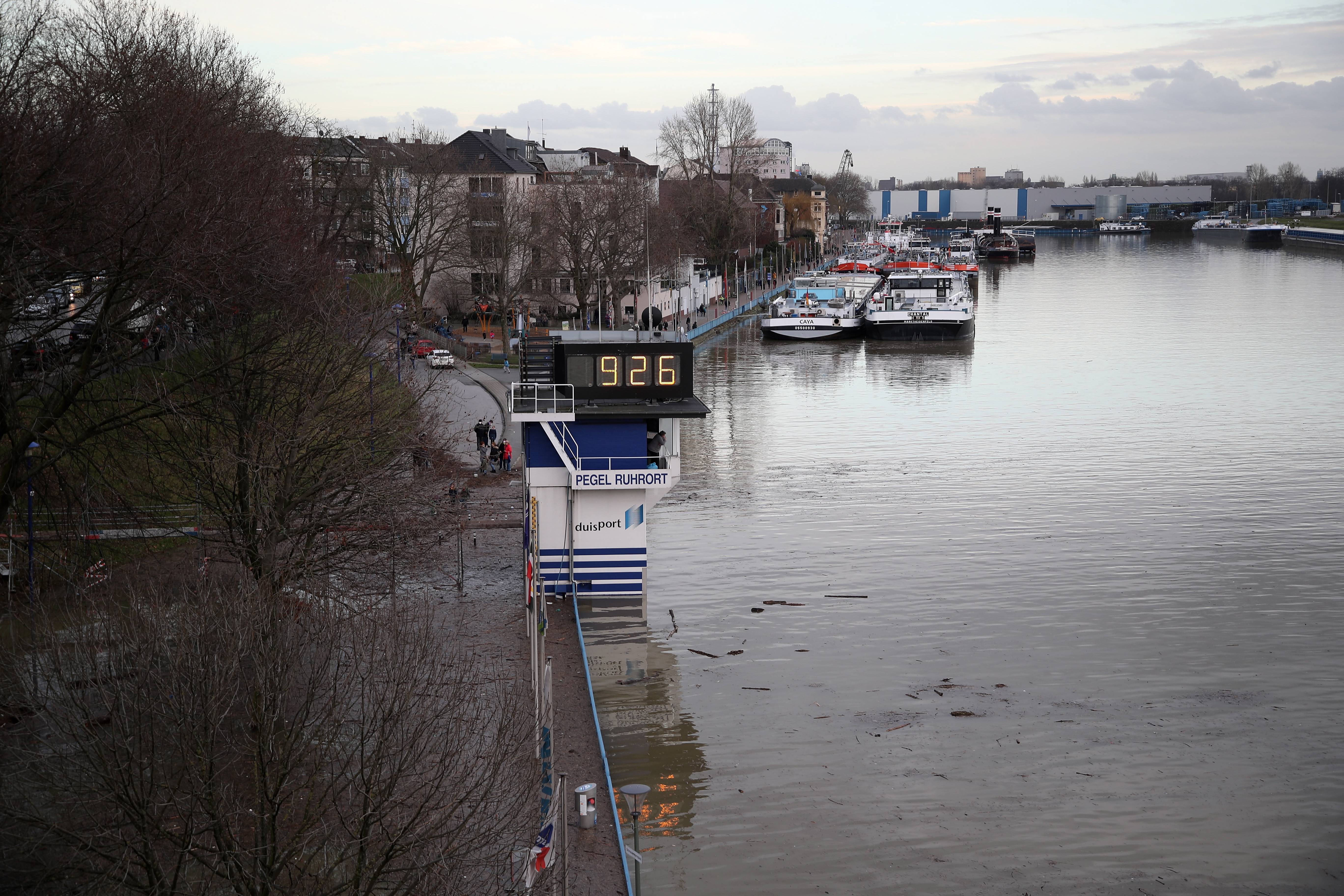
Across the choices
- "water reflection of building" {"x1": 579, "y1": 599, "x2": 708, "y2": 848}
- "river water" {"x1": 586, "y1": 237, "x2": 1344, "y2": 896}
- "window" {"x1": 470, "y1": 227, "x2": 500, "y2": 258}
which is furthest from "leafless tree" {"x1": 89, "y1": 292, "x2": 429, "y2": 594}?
"window" {"x1": 470, "y1": 227, "x2": 500, "y2": 258}

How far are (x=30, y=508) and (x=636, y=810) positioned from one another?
42.9 ft

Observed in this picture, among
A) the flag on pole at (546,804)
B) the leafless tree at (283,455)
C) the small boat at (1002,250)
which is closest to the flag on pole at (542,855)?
the flag on pole at (546,804)

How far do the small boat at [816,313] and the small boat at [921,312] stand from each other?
1.36m

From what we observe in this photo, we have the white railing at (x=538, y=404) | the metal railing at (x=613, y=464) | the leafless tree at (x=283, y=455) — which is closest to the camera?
the leafless tree at (x=283, y=455)

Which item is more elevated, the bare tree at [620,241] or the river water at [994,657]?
the bare tree at [620,241]

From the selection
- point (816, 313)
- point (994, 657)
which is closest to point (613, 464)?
point (994, 657)

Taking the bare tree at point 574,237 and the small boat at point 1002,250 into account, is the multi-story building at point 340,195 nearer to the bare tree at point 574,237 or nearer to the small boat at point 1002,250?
the bare tree at point 574,237

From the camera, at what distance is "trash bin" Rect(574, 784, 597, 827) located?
15.3 m

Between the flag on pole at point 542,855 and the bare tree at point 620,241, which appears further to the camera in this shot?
the bare tree at point 620,241

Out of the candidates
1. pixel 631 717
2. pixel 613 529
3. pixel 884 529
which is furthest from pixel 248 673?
pixel 884 529

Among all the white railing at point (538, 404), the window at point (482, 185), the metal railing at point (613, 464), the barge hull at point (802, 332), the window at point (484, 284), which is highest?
the window at point (482, 185)

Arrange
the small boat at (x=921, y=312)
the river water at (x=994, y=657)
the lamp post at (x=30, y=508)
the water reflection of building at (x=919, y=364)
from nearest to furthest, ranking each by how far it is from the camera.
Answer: the river water at (x=994, y=657), the lamp post at (x=30, y=508), the water reflection of building at (x=919, y=364), the small boat at (x=921, y=312)

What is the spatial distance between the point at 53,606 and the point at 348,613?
6.43 meters

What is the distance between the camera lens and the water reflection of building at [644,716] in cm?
1777
